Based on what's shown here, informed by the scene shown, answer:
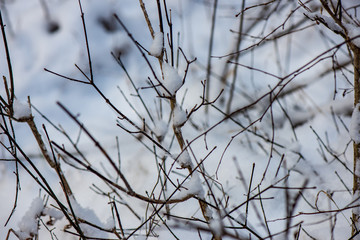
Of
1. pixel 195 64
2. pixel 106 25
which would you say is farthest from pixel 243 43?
pixel 106 25

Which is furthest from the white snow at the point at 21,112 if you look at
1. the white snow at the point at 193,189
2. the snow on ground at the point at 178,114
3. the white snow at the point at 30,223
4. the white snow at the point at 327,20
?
the white snow at the point at 327,20

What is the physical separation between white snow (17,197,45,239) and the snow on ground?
0.10 feet

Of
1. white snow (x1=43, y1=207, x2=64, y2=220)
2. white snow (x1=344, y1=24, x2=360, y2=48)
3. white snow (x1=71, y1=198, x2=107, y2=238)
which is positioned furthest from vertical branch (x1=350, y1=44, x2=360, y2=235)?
white snow (x1=43, y1=207, x2=64, y2=220)

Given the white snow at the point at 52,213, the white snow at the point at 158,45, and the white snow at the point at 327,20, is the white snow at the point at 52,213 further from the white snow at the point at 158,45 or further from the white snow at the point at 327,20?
the white snow at the point at 327,20

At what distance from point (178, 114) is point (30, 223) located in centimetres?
86

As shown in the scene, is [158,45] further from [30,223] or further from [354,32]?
[30,223]

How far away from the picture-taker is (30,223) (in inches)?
50.3

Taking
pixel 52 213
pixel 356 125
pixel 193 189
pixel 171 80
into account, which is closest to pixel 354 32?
pixel 356 125

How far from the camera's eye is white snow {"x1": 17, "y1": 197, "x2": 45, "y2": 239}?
49.7 inches

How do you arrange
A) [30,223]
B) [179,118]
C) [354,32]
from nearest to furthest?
[354,32], [179,118], [30,223]

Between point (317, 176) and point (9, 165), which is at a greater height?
point (9, 165)

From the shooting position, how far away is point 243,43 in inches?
145

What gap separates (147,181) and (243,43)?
234 cm

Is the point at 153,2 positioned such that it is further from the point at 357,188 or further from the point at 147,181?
the point at 357,188
